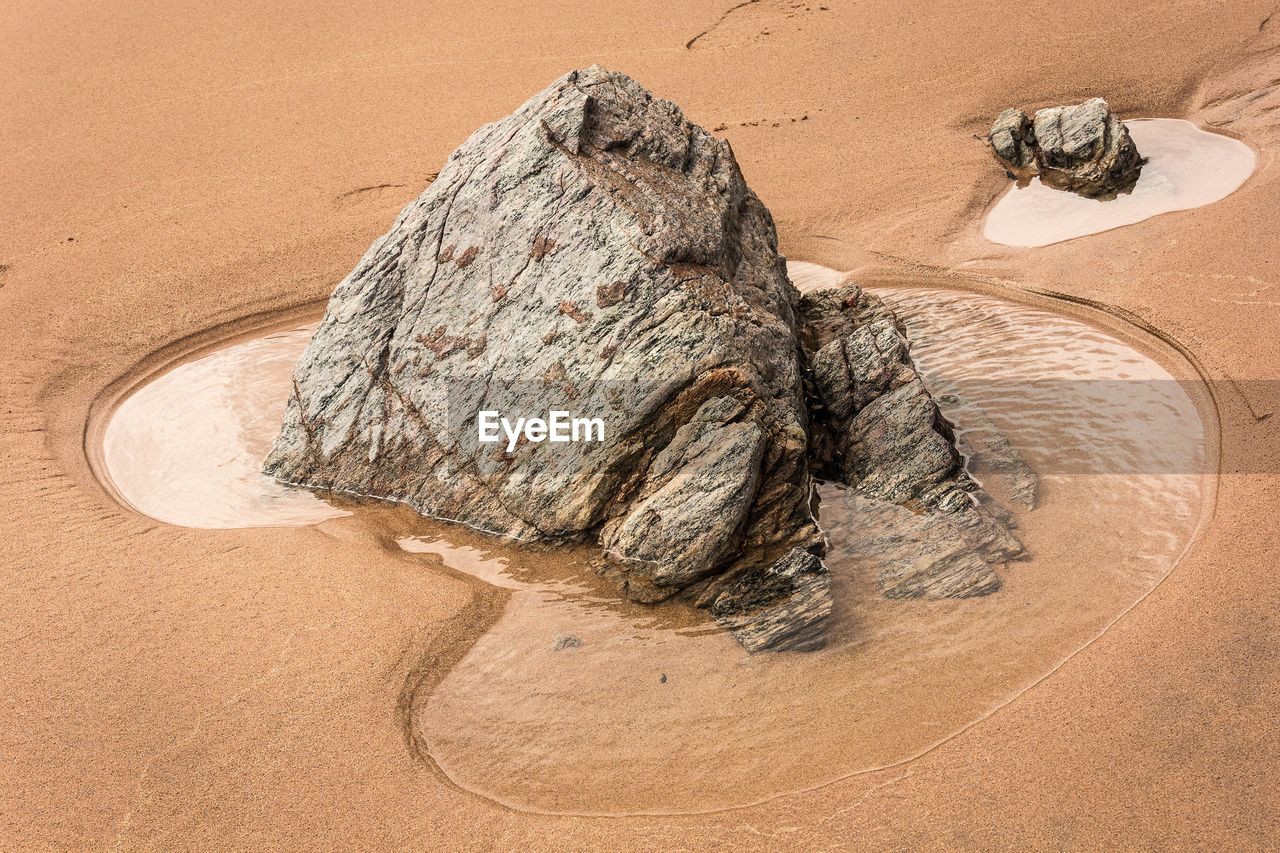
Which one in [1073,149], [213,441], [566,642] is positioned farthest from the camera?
[1073,149]

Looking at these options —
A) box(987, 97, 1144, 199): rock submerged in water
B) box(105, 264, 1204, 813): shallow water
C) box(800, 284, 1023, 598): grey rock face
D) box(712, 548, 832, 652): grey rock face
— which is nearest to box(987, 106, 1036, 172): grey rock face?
box(987, 97, 1144, 199): rock submerged in water

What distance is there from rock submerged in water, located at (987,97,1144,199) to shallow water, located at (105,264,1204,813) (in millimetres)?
3239

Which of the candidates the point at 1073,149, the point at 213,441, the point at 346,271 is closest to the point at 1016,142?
the point at 1073,149

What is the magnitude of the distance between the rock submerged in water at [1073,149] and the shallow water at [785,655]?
3239mm

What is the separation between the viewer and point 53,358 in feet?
31.7

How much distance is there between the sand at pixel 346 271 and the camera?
5.30 m

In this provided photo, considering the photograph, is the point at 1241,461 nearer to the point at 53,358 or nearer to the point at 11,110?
the point at 53,358

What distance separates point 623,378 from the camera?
667cm

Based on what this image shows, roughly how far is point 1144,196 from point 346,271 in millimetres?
8428

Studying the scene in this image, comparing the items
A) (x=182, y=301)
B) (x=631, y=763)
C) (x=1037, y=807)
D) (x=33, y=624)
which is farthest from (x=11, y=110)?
(x=1037, y=807)

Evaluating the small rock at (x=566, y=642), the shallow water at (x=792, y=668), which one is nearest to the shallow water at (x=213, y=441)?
the shallow water at (x=792, y=668)

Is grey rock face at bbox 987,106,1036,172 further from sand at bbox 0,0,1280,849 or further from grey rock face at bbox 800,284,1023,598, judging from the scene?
grey rock face at bbox 800,284,1023,598

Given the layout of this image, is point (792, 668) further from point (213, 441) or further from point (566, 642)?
point (213, 441)

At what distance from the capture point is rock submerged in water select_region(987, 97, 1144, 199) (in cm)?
1072
